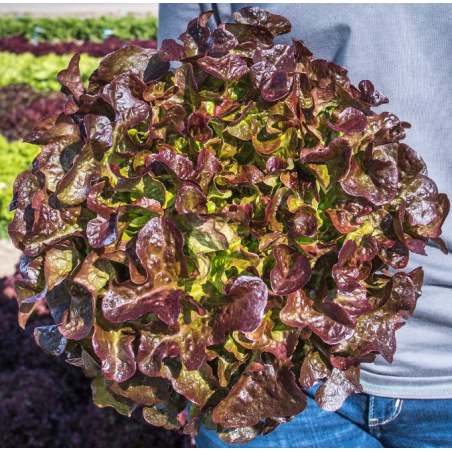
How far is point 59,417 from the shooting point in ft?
11.3

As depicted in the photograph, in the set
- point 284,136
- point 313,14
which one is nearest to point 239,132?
point 284,136

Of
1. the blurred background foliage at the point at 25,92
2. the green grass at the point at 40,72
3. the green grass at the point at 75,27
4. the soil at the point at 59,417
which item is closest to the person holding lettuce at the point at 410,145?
the soil at the point at 59,417

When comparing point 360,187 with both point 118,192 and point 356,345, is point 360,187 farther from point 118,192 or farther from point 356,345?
point 118,192

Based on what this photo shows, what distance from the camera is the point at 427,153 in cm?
153

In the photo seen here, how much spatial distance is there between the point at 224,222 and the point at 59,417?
9.45 feet

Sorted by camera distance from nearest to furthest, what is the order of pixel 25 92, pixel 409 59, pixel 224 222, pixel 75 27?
1. pixel 224 222
2. pixel 409 59
3. pixel 25 92
4. pixel 75 27

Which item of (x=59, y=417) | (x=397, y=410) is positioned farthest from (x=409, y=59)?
(x=59, y=417)

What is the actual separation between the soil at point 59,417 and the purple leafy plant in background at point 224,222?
7.13ft

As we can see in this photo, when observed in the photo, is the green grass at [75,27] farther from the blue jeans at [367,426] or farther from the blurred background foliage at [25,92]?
the blue jeans at [367,426]

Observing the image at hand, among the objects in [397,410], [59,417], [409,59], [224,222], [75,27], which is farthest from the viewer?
[75,27]

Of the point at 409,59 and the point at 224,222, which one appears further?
the point at 409,59

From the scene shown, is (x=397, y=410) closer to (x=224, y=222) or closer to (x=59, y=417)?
(x=224, y=222)

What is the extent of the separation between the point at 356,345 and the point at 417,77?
0.77m

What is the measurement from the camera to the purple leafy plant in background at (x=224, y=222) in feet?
3.59
